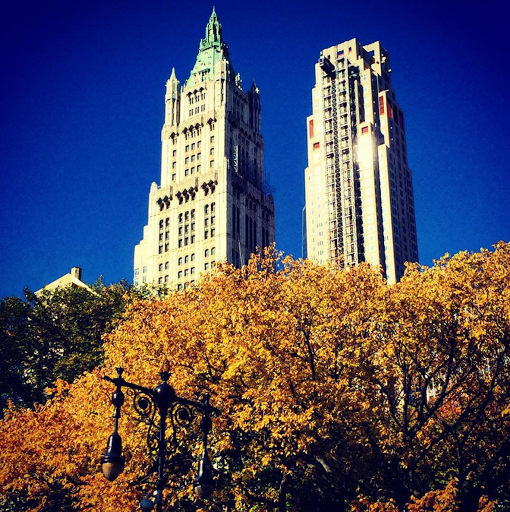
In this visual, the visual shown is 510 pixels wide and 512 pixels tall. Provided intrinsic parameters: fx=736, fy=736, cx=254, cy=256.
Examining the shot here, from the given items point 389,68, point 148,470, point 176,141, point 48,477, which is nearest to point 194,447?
point 148,470

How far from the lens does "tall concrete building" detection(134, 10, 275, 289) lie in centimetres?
11006

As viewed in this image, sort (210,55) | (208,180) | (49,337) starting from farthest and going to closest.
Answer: (210,55)
(208,180)
(49,337)

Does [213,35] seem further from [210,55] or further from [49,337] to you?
[49,337]

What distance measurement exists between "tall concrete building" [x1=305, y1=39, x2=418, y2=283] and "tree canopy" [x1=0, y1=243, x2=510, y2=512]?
100823 millimetres

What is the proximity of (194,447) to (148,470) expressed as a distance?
2.33m

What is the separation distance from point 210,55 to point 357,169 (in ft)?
120

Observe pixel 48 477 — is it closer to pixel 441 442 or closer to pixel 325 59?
pixel 441 442

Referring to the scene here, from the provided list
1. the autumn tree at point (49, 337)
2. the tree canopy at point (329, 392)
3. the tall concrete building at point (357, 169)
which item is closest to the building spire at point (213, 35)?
the tall concrete building at point (357, 169)

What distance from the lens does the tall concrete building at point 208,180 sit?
110m

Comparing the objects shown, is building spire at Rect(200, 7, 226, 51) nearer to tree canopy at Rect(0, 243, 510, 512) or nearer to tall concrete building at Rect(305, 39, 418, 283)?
tall concrete building at Rect(305, 39, 418, 283)

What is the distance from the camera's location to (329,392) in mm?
27703

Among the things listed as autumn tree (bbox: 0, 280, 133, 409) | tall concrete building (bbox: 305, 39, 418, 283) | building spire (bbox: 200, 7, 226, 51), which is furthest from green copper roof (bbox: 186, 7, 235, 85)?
autumn tree (bbox: 0, 280, 133, 409)

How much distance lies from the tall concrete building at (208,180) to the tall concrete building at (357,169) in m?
23.4

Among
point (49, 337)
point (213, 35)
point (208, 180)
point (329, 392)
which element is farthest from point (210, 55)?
point (329, 392)
